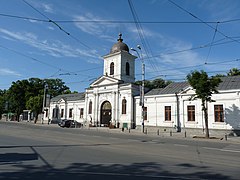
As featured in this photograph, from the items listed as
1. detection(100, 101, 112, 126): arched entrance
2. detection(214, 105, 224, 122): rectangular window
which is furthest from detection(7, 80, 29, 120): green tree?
detection(214, 105, 224, 122): rectangular window

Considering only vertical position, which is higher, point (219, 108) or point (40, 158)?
point (219, 108)

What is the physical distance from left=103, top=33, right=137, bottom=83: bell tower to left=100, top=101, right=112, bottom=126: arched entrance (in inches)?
225

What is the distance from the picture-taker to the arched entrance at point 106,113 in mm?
42750

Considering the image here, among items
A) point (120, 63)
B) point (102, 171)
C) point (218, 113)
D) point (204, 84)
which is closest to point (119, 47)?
point (120, 63)

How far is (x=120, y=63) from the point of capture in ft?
144

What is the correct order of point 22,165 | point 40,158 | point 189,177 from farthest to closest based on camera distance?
point 40,158 → point 22,165 → point 189,177

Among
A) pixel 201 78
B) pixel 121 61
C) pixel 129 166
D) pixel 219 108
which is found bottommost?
pixel 129 166

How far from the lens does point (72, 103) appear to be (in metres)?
52.7

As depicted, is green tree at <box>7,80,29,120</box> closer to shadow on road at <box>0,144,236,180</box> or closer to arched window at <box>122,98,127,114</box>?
arched window at <box>122,98,127,114</box>

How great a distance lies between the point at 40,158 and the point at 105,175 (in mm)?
3922

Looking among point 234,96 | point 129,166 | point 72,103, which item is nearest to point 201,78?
point 234,96

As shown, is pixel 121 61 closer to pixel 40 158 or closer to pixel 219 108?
pixel 219 108

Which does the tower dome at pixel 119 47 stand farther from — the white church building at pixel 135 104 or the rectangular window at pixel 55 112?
the rectangular window at pixel 55 112

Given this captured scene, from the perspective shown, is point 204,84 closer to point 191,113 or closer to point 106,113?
point 191,113
